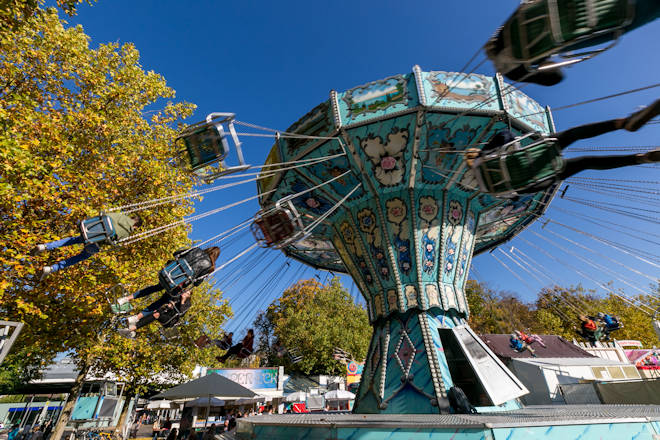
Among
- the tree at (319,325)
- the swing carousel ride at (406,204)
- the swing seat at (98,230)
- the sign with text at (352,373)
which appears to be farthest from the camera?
the tree at (319,325)

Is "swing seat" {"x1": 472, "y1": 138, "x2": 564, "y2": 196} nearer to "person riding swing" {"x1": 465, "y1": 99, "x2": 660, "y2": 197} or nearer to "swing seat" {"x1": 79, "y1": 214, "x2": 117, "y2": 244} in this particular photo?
"person riding swing" {"x1": 465, "y1": 99, "x2": 660, "y2": 197}

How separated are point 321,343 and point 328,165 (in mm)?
24384

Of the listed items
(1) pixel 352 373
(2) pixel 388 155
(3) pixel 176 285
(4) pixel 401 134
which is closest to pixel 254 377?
(1) pixel 352 373

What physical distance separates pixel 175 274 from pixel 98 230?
1.59m

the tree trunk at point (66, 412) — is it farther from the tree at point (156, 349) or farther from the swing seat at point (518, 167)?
the swing seat at point (518, 167)

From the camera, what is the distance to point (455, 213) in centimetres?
916

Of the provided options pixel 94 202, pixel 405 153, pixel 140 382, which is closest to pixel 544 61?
pixel 405 153

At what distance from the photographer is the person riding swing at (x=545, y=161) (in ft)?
10.9

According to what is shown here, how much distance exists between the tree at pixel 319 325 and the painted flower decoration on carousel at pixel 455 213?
903 inches

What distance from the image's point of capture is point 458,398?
6.77m

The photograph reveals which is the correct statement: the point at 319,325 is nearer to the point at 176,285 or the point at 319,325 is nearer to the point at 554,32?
the point at 176,285

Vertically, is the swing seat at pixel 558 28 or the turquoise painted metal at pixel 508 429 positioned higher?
the swing seat at pixel 558 28

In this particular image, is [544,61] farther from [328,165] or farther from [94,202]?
[94,202]

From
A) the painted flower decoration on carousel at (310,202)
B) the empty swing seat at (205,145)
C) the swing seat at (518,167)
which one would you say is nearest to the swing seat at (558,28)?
the swing seat at (518,167)
